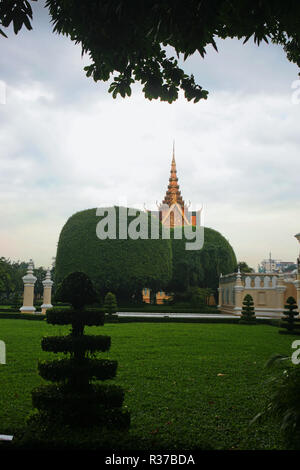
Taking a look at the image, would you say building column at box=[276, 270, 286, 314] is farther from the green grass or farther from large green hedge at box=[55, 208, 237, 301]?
the green grass

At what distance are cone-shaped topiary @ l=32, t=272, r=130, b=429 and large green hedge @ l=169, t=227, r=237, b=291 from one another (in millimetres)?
28615

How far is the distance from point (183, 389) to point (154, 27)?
189 inches

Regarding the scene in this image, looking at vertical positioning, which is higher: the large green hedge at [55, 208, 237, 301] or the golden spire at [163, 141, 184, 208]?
the golden spire at [163, 141, 184, 208]

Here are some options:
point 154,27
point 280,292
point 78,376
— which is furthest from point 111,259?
point 154,27

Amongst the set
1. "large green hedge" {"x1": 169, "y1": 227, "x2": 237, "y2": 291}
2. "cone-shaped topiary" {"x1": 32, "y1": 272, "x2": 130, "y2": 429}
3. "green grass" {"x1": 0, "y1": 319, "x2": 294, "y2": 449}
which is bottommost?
"green grass" {"x1": 0, "y1": 319, "x2": 294, "y2": 449}

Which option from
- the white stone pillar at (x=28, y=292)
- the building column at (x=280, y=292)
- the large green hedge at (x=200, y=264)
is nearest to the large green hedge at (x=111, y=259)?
the large green hedge at (x=200, y=264)

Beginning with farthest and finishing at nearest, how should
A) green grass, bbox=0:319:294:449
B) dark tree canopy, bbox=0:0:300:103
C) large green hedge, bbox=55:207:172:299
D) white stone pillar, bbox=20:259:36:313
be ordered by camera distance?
large green hedge, bbox=55:207:172:299
white stone pillar, bbox=20:259:36:313
green grass, bbox=0:319:294:449
dark tree canopy, bbox=0:0:300:103

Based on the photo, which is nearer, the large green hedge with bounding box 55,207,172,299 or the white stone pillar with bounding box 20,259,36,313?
the white stone pillar with bounding box 20,259,36,313

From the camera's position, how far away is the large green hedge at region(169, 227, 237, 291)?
32688mm

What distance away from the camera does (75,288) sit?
4.05 m

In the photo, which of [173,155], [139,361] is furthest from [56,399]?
[173,155]

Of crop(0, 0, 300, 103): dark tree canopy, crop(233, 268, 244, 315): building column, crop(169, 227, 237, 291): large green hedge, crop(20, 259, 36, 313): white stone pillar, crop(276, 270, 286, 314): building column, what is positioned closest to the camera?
crop(0, 0, 300, 103): dark tree canopy

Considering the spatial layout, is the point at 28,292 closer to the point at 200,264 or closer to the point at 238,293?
the point at 238,293

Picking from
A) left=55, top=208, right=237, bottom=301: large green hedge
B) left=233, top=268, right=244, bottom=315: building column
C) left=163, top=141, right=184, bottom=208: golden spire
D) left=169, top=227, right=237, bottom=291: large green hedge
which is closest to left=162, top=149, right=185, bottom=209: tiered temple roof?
left=163, top=141, right=184, bottom=208: golden spire
